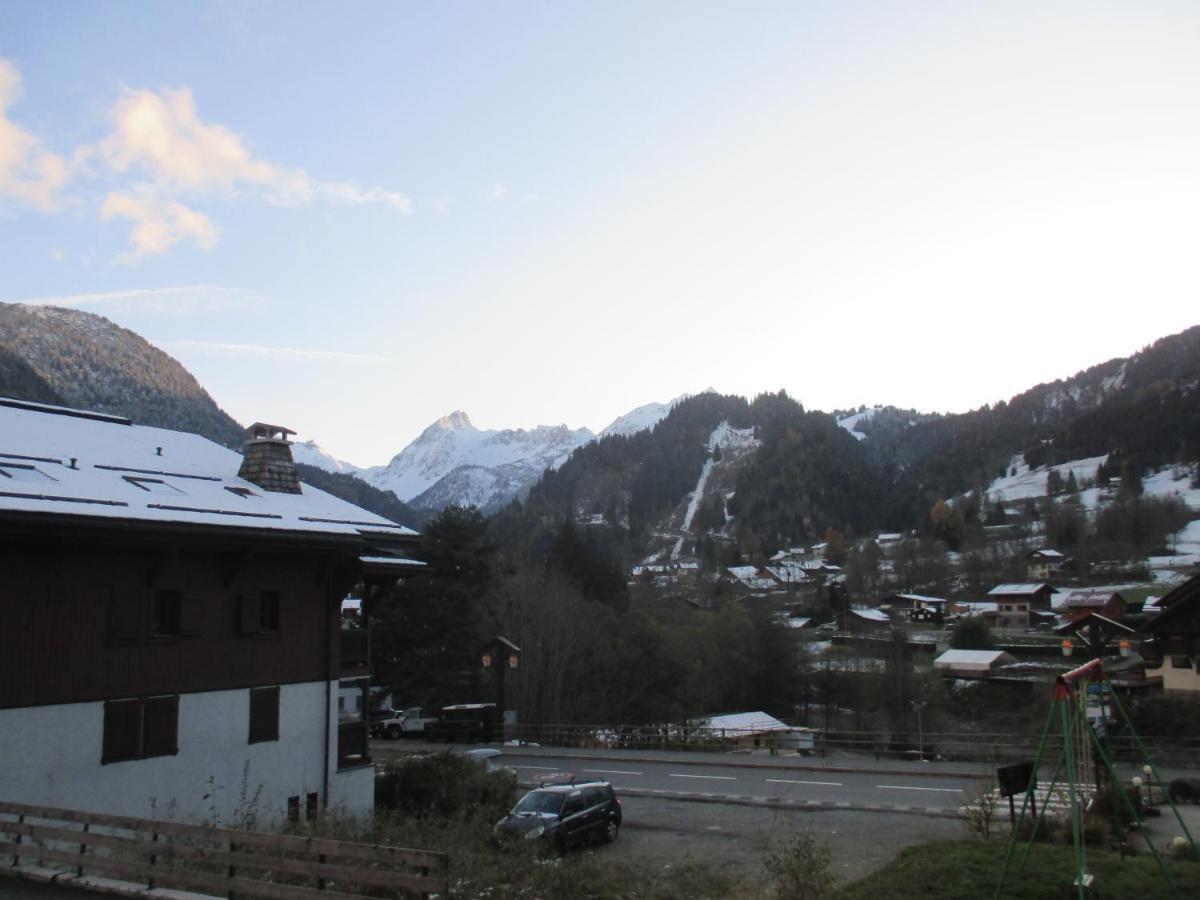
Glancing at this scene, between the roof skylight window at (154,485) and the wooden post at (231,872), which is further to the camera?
the roof skylight window at (154,485)

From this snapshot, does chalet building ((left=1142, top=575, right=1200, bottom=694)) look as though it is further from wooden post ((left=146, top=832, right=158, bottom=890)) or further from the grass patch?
wooden post ((left=146, top=832, right=158, bottom=890))

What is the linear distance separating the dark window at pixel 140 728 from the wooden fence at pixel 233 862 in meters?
4.27

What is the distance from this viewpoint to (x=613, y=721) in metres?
55.3

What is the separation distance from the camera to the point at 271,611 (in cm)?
2047

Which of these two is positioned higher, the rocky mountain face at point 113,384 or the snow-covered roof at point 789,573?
Answer: the rocky mountain face at point 113,384

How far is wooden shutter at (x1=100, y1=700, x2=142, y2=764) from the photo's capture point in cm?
1666

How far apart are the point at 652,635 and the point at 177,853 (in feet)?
164

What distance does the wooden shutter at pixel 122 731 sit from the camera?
1666cm

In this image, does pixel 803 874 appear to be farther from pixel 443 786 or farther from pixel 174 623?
pixel 174 623

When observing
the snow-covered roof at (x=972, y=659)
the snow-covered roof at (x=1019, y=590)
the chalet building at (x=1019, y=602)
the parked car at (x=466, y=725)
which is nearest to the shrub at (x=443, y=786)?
the parked car at (x=466, y=725)

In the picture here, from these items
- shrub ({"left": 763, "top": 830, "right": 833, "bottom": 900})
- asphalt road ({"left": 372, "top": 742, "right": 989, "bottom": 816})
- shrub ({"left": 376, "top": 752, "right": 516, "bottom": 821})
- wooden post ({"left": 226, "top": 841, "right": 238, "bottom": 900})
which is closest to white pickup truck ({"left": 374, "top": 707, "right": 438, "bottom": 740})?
asphalt road ({"left": 372, "top": 742, "right": 989, "bottom": 816})

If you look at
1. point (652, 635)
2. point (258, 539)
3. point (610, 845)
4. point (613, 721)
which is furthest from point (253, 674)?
point (652, 635)

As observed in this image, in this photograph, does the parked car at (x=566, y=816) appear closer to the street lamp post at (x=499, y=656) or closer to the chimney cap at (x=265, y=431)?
the chimney cap at (x=265, y=431)

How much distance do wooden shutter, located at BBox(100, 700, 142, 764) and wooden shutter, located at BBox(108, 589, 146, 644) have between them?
3.77 ft
